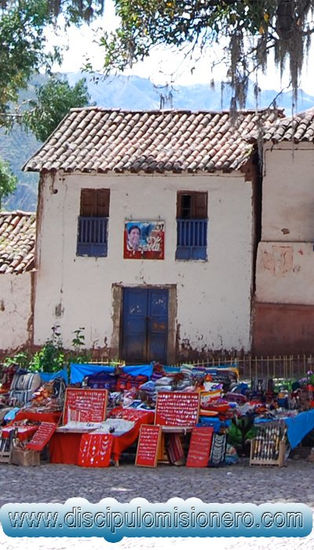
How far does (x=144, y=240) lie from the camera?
22.8 meters

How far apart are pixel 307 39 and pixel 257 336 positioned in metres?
7.81

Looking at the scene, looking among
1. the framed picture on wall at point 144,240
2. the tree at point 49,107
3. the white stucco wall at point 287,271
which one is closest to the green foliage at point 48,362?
the framed picture on wall at point 144,240

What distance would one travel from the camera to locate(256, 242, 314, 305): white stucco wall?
21719mm

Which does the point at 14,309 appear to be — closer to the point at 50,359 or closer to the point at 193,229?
the point at 193,229

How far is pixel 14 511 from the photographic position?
7.47 m

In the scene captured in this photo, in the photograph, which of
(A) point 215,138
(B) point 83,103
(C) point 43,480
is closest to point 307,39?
(A) point 215,138

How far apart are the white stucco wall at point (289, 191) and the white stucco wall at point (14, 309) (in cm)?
601

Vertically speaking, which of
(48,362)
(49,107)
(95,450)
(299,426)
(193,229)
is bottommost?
(95,450)

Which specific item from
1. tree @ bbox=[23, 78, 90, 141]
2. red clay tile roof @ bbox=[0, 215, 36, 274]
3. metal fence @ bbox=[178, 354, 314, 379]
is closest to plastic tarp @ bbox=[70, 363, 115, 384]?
metal fence @ bbox=[178, 354, 314, 379]

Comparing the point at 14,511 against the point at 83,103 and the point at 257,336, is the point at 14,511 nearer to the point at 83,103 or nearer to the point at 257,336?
the point at 257,336

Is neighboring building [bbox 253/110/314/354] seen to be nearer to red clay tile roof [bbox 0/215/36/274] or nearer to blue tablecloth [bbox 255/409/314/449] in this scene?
red clay tile roof [bbox 0/215/36/274]

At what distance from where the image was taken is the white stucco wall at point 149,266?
877 inches

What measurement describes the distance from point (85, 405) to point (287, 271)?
9020 mm

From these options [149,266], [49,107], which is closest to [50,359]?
[149,266]
